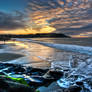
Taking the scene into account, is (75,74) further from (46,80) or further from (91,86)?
(46,80)

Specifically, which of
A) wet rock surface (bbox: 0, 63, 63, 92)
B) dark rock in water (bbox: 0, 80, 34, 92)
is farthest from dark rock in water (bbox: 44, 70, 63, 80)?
dark rock in water (bbox: 0, 80, 34, 92)

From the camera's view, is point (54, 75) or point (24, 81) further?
point (54, 75)

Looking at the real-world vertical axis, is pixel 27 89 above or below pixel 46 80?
above

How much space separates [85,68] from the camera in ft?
11.1

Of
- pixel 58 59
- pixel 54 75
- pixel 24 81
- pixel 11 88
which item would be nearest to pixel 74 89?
pixel 54 75

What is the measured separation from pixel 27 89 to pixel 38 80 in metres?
1.00

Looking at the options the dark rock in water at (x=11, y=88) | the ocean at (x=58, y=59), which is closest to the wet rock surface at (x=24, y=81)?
the dark rock in water at (x=11, y=88)

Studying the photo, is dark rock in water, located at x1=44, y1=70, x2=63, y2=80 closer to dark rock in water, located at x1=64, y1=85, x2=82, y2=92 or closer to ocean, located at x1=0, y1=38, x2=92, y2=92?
ocean, located at x1=0, y1=38, x2=92, y2=92

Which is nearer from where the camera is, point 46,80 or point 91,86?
point 91,86

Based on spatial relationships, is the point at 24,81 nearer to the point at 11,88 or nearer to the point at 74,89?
the point at 11,88

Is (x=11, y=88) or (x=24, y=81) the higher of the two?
(x=11, y=88)

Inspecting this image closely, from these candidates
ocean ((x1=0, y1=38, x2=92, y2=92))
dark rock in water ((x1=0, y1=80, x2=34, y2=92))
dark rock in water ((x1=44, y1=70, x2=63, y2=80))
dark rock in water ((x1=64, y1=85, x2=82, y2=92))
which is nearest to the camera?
dark rock in water ((x1=0, y1=80, x2=34, y2=92))

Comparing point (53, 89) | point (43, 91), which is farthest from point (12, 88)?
point (53, 89)

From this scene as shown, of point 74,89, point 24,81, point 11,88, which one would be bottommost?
point 74,89
